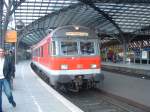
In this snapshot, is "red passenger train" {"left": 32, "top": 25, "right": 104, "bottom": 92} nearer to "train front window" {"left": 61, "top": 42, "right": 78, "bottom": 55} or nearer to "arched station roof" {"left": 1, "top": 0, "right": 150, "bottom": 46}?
"train front window" {"left": 61, "top": 42, "right": 78, "bottom": 55}

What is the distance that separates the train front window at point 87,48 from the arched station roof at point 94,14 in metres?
27.4

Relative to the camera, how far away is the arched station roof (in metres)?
48.4

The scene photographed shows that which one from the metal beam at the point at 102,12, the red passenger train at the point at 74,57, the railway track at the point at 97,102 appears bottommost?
the railway track at the point at 97,102

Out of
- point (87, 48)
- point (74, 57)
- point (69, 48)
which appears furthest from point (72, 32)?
point (74, 57)

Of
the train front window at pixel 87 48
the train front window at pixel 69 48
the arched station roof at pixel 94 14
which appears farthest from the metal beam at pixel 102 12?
the train front window at pixel 69 48

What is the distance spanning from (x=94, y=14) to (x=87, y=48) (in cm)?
4038

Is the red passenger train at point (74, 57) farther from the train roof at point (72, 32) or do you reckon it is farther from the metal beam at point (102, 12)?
the metal beam at point (102, 12)

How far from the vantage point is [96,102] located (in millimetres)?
14703

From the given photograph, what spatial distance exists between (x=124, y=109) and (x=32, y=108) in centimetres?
342

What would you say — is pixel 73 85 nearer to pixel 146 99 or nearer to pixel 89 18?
pixel 146 99

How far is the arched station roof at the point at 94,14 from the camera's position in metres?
48.4

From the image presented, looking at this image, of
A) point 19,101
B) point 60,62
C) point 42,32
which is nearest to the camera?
point 19,101

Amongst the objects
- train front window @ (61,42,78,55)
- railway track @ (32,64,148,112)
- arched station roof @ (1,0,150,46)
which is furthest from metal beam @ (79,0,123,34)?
train front window @ (61,42,78,55)

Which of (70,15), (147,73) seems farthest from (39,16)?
(147,73)
